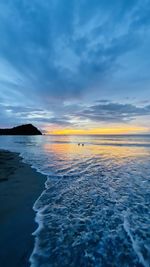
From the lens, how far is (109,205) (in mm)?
6727

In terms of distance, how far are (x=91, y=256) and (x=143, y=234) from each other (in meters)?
1.87

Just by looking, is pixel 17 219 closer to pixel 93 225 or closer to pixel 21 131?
pixel 93 225

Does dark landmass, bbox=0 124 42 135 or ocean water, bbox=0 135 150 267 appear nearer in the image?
ocean water, bbox=0 135 150 267

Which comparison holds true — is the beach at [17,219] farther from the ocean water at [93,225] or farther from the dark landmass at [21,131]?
the dark landmass at [21,131]

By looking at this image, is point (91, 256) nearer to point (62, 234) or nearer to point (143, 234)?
point (62, 234)

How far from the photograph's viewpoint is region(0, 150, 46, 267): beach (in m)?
3.74

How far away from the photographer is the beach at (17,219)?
374 centimetres

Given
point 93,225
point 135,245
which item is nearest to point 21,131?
point 93,225

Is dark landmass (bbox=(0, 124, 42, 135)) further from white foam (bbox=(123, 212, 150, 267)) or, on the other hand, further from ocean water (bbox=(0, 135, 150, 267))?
white foam (bbox=(123, 212, 150, 267))

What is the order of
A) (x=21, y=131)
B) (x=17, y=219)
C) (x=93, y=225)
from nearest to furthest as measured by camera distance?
(x=93, y=225), (x=17, y=219), (x=21, y=131)

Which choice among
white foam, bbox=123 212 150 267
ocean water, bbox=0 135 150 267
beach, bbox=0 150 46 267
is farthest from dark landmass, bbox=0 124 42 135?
white foam, bbox=123 212 150 267

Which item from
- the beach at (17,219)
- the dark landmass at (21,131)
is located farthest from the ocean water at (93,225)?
the dark landmass at (21,131)

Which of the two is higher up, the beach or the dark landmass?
the dark landmass

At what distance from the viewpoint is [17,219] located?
5.40 meters
